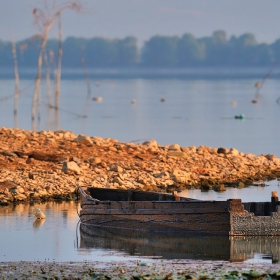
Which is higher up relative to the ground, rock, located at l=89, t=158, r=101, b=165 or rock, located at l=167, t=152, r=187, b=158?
rock, located at l=167, t=152, r=187, b=158

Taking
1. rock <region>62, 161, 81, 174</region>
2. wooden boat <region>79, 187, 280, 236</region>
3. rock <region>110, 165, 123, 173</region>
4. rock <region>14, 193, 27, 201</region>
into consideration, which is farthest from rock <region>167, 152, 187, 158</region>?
wooden boat <region>79, 187, 280, 236</region>

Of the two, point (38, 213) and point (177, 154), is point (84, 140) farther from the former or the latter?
point (38, 213)

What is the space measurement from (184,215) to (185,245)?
23.7 inches

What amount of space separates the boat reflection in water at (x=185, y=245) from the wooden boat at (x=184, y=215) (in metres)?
0.13

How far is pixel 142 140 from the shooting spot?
36844mm

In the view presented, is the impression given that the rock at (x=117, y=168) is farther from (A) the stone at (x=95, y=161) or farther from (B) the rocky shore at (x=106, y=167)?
(A) the stone at (x=95, y=161)

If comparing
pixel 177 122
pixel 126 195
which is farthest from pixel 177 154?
pixel 177 122

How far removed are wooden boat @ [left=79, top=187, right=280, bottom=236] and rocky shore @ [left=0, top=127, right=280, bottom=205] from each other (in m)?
3.33

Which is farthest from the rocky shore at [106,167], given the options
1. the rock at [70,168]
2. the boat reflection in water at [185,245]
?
the boat reflection in water at [185,245]

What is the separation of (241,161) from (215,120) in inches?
1168

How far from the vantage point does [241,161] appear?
2475 centimetres

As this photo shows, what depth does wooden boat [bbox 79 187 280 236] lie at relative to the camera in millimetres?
14992

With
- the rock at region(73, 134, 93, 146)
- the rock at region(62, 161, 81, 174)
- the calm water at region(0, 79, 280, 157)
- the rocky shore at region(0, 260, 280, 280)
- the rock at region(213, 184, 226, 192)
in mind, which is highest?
the calm water at region(0, 79, 280, 157)

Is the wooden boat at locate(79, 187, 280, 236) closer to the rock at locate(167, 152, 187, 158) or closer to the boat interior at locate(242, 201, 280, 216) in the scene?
the boat interior at locate(242, 201, 280, 216)
